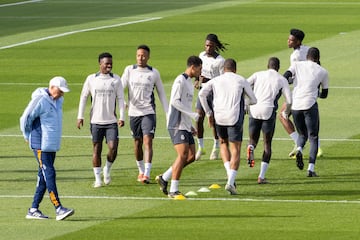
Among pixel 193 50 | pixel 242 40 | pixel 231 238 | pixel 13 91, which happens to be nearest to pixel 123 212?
pixel 231 238

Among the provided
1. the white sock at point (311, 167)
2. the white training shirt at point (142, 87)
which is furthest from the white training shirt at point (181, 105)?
the white sock at point (311, 167)

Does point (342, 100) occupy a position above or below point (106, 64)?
below

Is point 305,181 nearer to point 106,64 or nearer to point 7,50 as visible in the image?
point 106,64

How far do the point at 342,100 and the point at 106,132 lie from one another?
13.2 meters

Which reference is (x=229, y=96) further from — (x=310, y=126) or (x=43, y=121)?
(x=43, y=121)

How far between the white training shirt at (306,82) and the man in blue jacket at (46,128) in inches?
243

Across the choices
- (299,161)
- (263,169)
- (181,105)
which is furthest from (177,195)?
(299,161)

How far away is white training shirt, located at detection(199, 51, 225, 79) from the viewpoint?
26938mm

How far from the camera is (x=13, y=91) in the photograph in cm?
3766

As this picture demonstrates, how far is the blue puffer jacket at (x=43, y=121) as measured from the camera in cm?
2023

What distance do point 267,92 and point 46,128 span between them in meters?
5.31

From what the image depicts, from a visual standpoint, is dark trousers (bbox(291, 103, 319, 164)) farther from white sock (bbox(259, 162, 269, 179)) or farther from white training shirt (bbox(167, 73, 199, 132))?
white training shirt (bbox(167, 73, 199, 132))

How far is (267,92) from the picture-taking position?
2433 cm

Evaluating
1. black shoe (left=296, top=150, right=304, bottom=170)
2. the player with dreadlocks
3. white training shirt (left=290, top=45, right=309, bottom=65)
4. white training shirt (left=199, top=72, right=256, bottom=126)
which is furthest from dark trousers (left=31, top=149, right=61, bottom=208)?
white training shirt (left=290, top=45, right=309, bottom=65)
